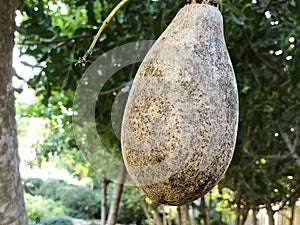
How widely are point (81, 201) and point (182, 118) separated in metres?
5.32

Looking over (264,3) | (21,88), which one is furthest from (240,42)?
(21,88)

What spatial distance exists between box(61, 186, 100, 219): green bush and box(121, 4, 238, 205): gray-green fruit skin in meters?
5.11

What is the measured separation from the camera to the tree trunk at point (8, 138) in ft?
4.03

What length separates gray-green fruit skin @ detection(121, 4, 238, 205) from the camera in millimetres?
633

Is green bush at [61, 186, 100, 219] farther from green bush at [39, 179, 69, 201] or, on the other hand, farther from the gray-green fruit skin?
the gray-green fruit skin

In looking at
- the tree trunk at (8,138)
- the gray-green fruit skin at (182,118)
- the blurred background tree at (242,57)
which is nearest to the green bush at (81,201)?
the blurred background tree at (242,57)

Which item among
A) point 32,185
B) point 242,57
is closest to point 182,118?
point 242,57

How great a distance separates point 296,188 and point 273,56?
794mm

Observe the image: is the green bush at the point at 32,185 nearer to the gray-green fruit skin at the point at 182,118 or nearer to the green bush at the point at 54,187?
the green bush at the point at 54,187

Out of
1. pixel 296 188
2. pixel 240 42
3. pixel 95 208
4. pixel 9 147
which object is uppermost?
pixel 240 42

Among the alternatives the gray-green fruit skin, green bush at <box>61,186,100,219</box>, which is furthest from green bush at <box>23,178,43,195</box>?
the gray-green fruit skin

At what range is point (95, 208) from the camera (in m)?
5.94

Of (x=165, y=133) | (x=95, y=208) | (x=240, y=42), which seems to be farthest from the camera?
(x=95, y=208)

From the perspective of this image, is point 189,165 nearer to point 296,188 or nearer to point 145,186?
point 145,186
